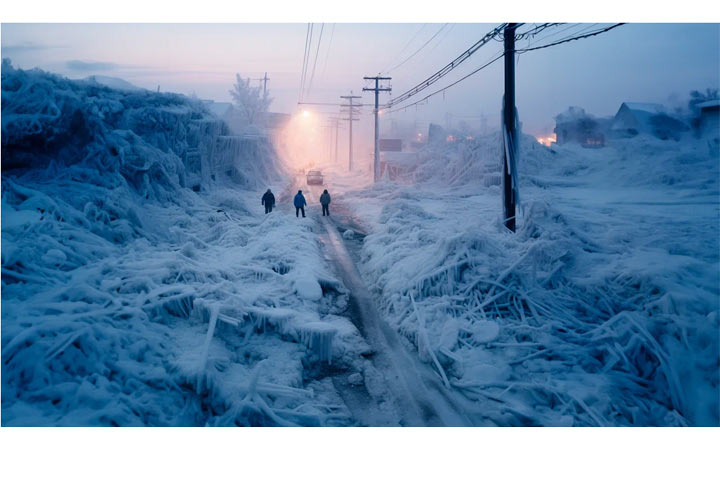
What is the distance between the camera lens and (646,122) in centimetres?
3167

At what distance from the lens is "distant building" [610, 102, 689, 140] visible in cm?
2927

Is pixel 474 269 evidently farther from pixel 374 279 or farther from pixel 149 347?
pixel 149 347

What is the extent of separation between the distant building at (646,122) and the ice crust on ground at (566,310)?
19.1 meters

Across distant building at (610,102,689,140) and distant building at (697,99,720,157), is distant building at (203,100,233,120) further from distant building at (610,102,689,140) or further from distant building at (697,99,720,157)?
distant building at (697,99,720,157)


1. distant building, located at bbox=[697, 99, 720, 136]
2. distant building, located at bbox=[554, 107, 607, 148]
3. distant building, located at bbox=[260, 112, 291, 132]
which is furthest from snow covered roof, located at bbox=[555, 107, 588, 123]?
distant building, located at bbox=[260, 112, 291, 132]

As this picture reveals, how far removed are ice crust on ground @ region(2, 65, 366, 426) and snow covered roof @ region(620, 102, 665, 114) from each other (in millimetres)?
31591

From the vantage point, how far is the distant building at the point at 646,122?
96.0 ft

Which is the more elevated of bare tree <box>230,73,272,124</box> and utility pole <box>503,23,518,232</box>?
bare tree <box>230,73,272,124</box>

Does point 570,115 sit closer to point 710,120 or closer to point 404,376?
point 710,120

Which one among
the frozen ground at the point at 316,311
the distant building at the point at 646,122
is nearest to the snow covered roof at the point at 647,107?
the distant building at the point at 646,122

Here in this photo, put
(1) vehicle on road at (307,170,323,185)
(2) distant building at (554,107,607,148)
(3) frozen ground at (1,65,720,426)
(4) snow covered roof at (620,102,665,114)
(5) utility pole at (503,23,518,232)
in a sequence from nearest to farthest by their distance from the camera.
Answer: (3) frozen ground at (1,65,720,426)
(5) utility pole at (503,23,518,232)
(4) snow covered roof at (620,102,665,114)
(1) vehicle on road at (307,170,323,185)
(2) distant building at (554,107,607,148)

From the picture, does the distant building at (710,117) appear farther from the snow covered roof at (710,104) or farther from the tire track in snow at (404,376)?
the tire track in snow at (404,376)

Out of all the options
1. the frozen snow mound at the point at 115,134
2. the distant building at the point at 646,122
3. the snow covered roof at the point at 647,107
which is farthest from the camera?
the snow covered roof at the point at 647,107

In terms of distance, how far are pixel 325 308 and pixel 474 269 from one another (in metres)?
3.10
